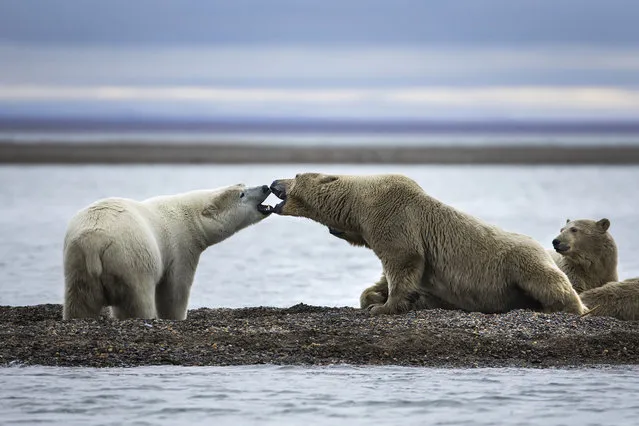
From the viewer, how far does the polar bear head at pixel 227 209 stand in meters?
13.1

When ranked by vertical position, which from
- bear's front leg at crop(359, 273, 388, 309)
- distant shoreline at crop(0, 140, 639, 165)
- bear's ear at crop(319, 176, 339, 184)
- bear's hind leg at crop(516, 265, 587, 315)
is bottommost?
bear's front leg at crop(359, 273, 388, 309)

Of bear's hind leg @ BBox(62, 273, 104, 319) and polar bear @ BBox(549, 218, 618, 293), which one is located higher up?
polar bear @ BBox(549, 218, 618, 293)

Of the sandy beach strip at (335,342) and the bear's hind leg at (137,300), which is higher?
the bear's hind leg at (137,300)

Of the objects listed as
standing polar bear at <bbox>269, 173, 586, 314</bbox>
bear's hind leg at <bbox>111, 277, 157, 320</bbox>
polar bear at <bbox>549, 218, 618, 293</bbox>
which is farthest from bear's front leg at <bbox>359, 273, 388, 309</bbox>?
bear's hind leg at <bbox>111, 277, 157, 320</bbox>

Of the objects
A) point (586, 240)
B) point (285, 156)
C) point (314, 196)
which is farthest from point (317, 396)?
point (285, 156)

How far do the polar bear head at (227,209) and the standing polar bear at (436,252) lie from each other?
0.79 metres

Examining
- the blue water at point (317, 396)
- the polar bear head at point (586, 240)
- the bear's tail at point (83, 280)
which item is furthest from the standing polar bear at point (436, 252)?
the bear's tail at point (83, 280)

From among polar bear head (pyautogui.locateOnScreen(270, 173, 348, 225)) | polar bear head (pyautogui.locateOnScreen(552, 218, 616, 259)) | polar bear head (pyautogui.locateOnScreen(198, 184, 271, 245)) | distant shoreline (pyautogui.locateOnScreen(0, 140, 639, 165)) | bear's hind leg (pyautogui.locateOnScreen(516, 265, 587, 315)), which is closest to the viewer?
bear's hind leg (pyautogui.locateOnScreen(516, 265, 587, 315))

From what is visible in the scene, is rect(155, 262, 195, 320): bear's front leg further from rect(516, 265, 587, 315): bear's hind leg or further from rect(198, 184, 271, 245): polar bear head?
rect(516, 265, 587, 315): bear's hind leg

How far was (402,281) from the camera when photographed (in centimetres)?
1216

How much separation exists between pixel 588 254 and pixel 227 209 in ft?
12.8

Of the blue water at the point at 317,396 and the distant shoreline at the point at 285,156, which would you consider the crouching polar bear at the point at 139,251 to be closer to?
the blue water at the point at 317,396

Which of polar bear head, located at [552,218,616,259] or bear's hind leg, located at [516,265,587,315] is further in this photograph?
polar bear head, located at [552,218,616,259]

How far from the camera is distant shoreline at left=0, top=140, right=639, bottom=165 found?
84062 mm
